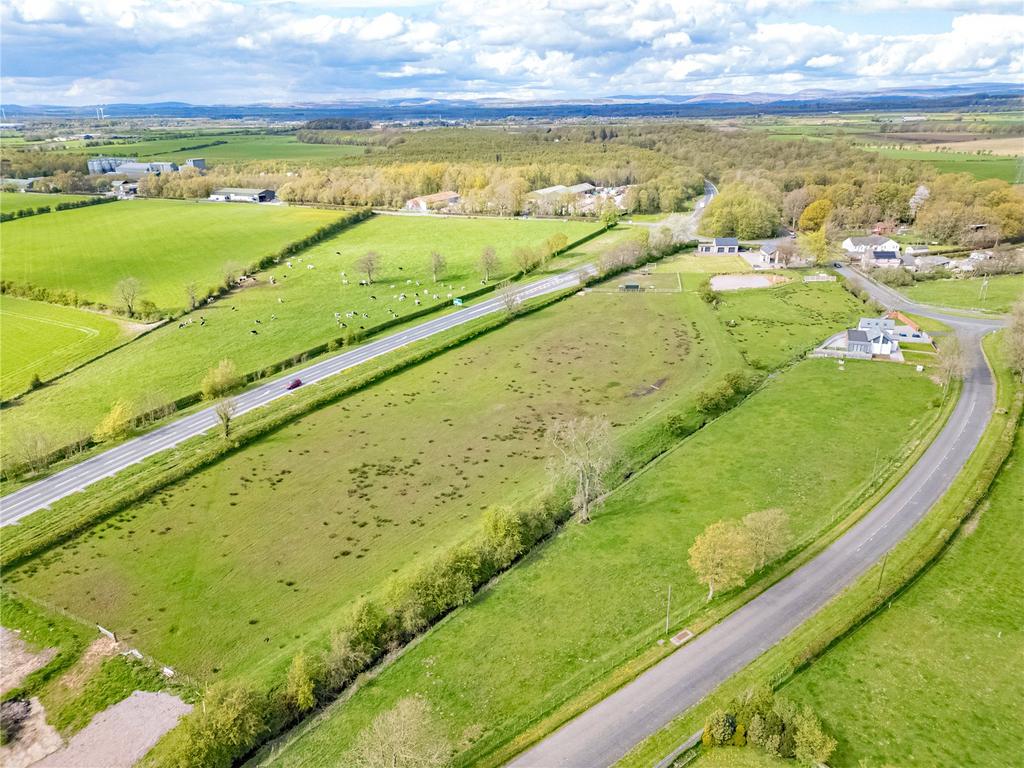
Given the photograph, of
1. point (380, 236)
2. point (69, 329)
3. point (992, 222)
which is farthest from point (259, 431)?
point (992, 222)

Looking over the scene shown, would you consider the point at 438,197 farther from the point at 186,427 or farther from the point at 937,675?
the point at 937,675

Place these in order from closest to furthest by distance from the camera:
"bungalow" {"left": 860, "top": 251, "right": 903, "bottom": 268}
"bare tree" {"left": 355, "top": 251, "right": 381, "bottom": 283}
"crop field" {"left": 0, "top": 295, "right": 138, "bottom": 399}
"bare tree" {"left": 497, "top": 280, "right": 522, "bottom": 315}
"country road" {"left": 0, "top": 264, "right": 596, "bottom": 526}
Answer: "country road" {"left": 0, "top": 264, "right": 596, "bottom": 526}
"crop field" {"left": 0, "top": 295, "right": 138, "bottom": 399}
"bare tree" {"left": 497, "top": 280, "right": 522, "bottom": 315}
"bare tree" {"left": 355, "top": 251, "right": 381, "bottom": 283}
"bungalow" {"left": 860, "top": 251, "right": 903, "bottom": 268}

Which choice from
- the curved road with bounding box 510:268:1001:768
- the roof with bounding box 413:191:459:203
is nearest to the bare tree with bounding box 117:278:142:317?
the curved road with bounding box 510:268:1001:768

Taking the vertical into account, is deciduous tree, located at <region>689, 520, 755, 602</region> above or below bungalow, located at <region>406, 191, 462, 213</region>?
below

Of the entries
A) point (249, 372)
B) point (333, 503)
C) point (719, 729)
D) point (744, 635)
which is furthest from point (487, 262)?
point (719, 729)

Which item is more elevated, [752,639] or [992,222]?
[992,222]

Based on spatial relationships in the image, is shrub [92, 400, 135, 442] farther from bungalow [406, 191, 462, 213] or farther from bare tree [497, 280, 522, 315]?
bungalow [406, 191, 462, 213]

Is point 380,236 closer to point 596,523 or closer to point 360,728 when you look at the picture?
point 596,523
